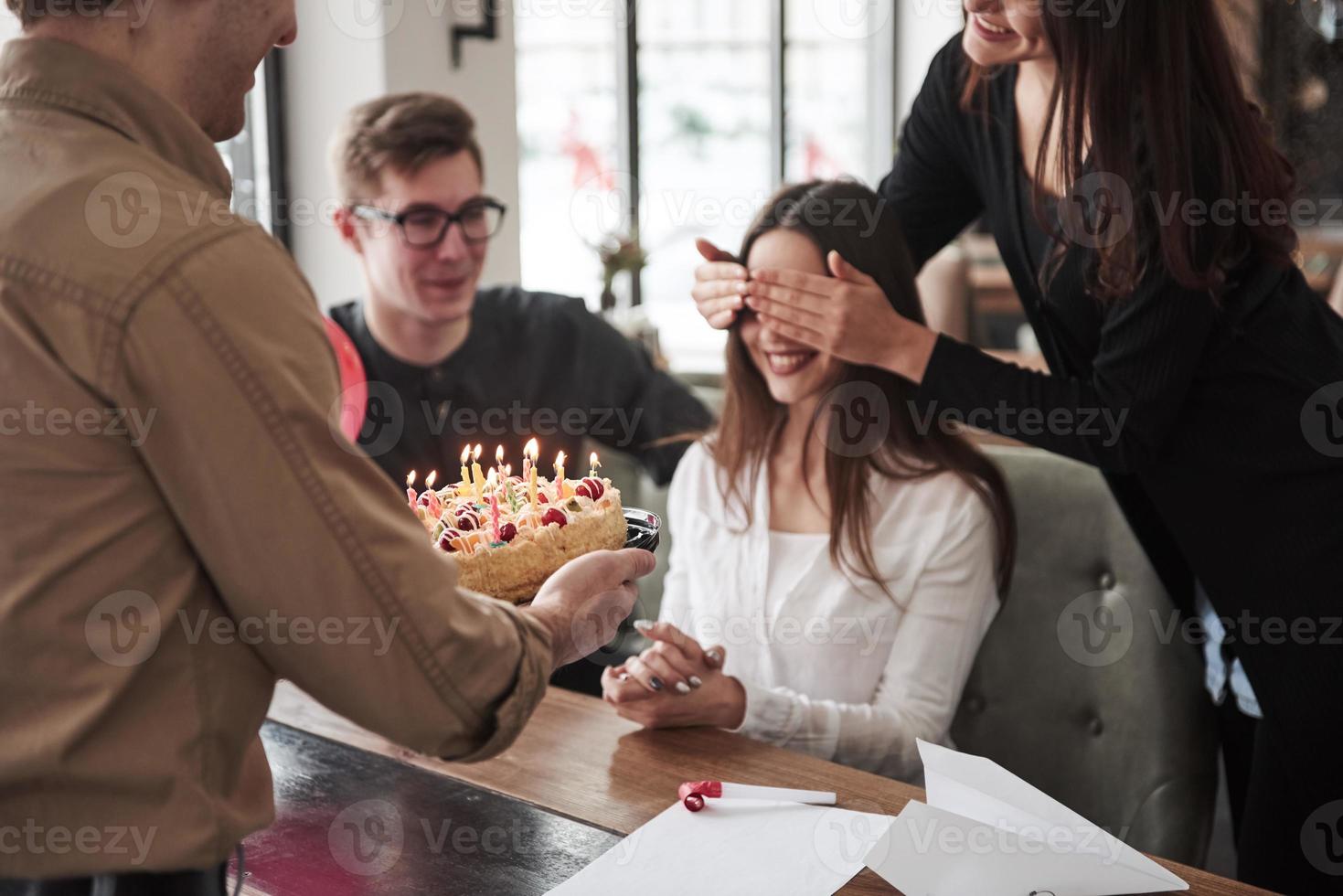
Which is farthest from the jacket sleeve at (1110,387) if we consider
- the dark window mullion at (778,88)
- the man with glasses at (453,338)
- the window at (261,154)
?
the dark window mullion at (778,88)

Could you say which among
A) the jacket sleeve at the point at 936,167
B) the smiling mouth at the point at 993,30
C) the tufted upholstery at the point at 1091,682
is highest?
the smiling mouth at the point at 993,30

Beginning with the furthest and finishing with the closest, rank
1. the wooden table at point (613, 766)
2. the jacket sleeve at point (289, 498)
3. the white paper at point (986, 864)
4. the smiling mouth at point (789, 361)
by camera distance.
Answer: the smiling mouth at point (789, 361) → the wooden table at point (613, 766) → the white paper at point (986, 864) → the jacket sleeve at point (289, 498)

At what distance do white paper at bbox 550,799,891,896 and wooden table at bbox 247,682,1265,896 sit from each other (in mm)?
46

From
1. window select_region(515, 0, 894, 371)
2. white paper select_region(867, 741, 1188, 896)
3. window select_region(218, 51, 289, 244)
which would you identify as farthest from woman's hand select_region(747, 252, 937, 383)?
window select_region(515, 0, 894, 371)

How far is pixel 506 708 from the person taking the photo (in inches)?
33.3

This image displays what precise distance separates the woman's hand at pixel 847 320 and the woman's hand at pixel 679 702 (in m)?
0.45

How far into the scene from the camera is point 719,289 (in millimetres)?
1781

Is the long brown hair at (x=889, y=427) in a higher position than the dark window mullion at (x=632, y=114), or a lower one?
lower

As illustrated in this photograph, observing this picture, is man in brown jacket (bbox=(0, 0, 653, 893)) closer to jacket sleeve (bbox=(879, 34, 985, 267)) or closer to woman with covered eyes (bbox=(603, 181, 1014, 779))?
woman with covered eyes (bbox=(603, 181, 1014, 779))

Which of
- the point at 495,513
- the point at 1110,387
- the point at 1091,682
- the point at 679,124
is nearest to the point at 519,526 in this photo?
the point at 495,513

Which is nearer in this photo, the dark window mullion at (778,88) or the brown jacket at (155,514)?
the brown jacket at (155,514)

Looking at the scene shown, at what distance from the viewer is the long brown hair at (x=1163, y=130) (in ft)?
4.84

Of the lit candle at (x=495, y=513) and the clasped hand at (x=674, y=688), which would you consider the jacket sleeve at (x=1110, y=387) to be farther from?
the lit candle at (x=495, y=513)

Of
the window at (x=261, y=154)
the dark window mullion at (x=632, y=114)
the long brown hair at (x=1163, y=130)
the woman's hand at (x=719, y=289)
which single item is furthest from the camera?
the dark window mullion at (x=632, y=114)
